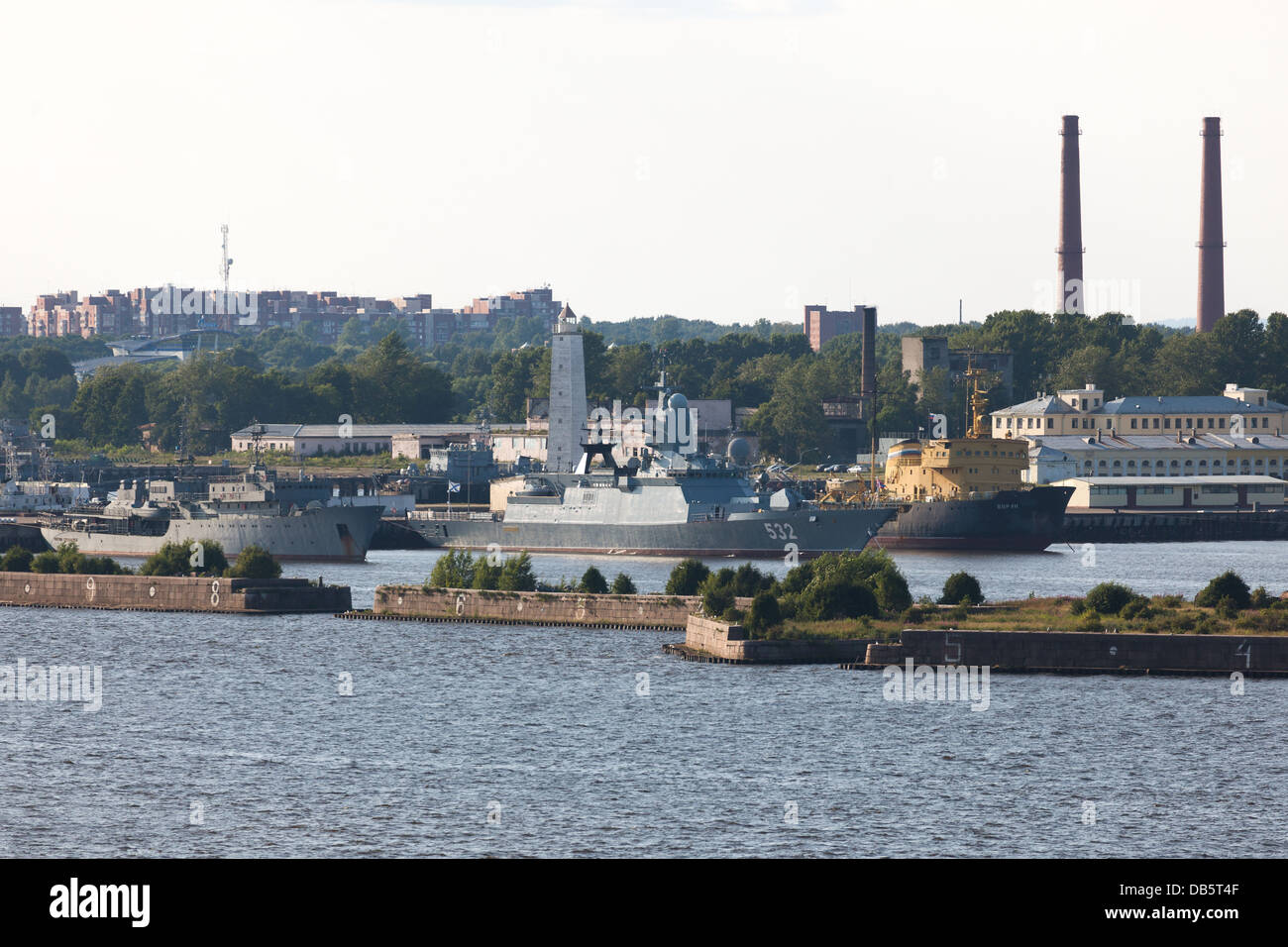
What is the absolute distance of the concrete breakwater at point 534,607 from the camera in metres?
67.2

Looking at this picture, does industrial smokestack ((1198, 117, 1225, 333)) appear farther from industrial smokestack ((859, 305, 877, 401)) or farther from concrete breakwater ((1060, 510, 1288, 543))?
concrete breakwater ((1060, 510, 1288, 543))

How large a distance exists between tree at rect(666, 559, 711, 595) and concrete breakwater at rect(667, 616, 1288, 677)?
38.6 feet

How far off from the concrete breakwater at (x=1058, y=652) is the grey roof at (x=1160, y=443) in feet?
312

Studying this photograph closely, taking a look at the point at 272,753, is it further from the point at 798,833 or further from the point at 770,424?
the point at 770,424

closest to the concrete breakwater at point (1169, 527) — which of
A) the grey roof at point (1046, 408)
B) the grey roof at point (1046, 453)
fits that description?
the grey roof at point (1046, 453)

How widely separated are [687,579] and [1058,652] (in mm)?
17662

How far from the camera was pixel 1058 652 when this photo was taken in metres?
53.8

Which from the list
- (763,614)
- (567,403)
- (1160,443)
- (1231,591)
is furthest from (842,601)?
(1160,443)

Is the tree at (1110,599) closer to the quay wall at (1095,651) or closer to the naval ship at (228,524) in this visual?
the quay wall at (1095,651)

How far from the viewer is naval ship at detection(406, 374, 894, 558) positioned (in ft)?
359

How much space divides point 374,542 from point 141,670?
224 ft

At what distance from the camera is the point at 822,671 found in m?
55.0

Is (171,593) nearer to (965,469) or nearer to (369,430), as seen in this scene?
(965,469)
